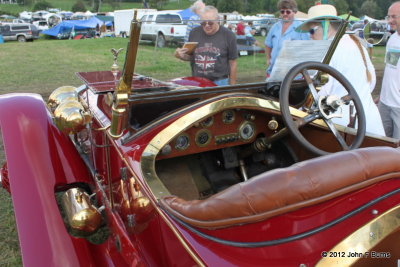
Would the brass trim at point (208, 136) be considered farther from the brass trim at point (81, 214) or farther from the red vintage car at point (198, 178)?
the brass trim at point (81, 214)

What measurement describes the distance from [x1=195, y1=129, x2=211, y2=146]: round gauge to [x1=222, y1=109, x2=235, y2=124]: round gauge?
0.44ft

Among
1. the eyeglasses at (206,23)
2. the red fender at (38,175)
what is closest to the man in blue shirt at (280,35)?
the eyeglasses at (206,23)

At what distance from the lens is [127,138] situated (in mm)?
1829

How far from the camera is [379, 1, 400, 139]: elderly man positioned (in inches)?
143

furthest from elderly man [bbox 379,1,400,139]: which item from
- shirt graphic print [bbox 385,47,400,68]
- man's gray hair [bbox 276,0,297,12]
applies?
man's gray hair [bbox 276,0,297,12]

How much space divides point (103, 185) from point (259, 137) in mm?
1119

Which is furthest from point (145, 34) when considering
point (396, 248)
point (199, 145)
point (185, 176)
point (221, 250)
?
point (396, 248)

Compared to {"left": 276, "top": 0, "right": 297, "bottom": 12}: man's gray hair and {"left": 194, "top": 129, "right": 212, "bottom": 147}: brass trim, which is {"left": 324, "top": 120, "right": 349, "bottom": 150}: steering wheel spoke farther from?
{"left": 276, "top": 0, "right": 297, "bottom": 12}: man's gray hair

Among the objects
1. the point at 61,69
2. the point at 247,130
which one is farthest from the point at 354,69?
the point at 61,69

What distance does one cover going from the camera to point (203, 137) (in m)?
2.19

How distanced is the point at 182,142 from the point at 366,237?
3.78 ft

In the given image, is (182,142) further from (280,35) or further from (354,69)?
(354,69)

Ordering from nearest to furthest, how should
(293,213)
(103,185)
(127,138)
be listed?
(293,213), (127,138), (103,185)

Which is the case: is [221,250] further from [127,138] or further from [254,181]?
[127,138]
